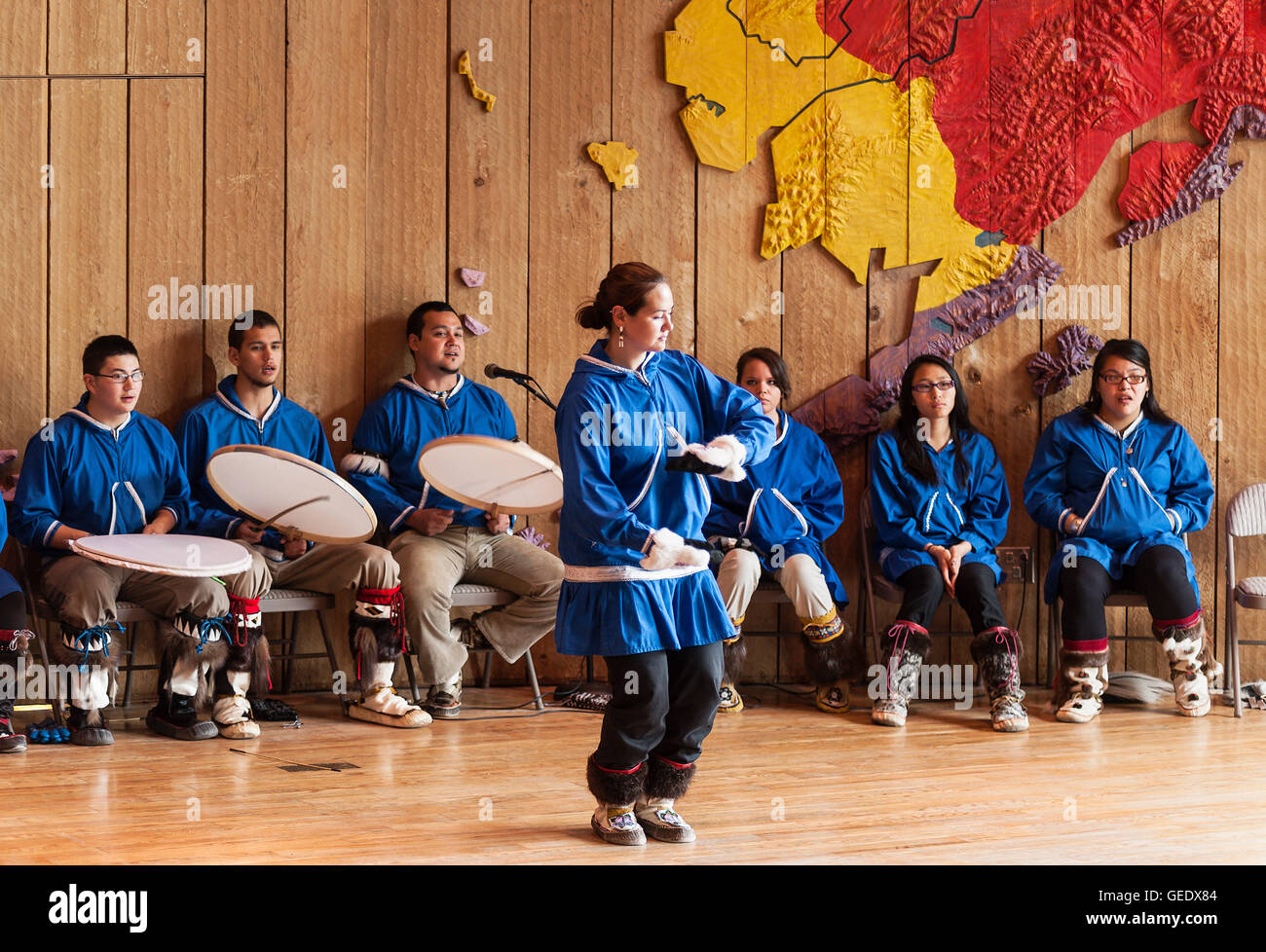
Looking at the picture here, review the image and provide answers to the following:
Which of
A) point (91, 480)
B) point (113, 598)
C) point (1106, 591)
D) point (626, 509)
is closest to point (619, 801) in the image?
point (626, 509)

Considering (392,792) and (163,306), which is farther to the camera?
(163,306)

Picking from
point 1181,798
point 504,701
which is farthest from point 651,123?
point 1181,798

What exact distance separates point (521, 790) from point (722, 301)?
223 centimetres

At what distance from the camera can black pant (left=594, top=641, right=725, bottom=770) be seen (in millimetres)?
2746

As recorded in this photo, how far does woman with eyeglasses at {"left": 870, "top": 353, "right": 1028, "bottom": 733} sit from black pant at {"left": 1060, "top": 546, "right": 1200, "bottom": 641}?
21 cm

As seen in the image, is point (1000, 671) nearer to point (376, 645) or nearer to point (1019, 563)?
point (1019, 563)

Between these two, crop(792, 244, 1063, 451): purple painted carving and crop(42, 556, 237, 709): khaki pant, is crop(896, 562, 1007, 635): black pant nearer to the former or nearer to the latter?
crop(792, 244, 1063, 451): purple painted carving

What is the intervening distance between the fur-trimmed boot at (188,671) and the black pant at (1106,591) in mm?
2616

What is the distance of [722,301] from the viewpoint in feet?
16.1

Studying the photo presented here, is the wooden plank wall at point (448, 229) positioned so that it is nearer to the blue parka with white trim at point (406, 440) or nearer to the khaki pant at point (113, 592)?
the blue parka with white trim at point (406, 440)

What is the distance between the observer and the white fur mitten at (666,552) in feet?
8.55

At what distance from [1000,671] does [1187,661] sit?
0.62 meters

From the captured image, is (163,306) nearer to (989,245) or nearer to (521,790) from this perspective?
(521,790)

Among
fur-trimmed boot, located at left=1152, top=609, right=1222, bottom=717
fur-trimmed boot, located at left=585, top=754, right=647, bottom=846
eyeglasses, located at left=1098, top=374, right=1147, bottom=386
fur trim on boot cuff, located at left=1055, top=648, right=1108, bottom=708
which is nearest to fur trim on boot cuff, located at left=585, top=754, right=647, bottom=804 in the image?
fur-trimmed boot, located at left=585, top=754, right=647, bottom=846
